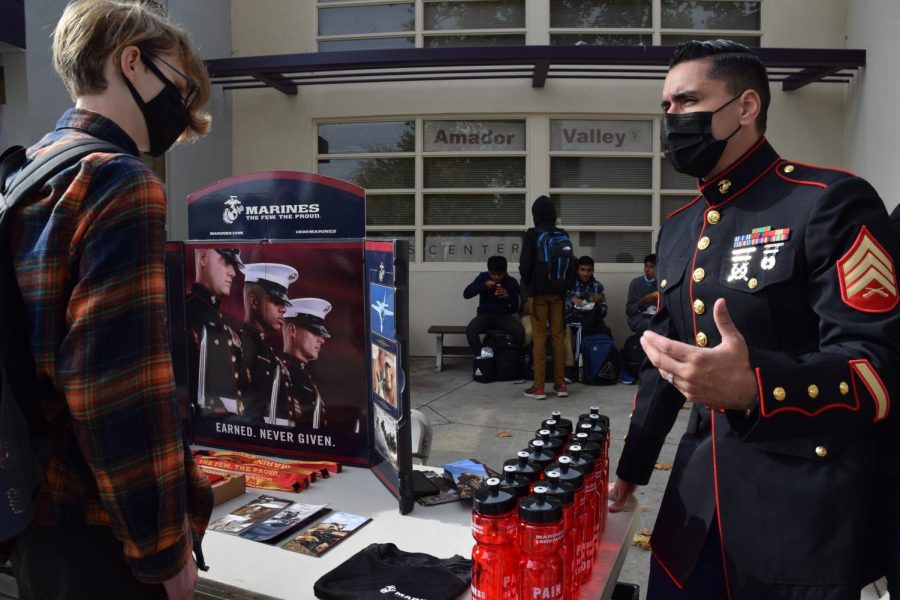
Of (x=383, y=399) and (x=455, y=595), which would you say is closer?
(x=455, y=595)

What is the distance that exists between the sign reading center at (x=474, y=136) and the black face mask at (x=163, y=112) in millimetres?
9055

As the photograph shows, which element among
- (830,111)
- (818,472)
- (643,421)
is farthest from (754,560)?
(830,111)

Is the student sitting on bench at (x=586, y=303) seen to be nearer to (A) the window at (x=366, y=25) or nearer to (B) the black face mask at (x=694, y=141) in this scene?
(A) the window at (x=366, y=25)

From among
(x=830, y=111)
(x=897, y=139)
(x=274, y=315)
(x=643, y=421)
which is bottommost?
(x=643, y=421)

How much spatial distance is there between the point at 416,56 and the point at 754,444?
827 cm

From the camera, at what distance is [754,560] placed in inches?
62.2

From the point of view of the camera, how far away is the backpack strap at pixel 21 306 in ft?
4.17

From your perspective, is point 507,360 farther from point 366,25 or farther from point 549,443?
point 549,443

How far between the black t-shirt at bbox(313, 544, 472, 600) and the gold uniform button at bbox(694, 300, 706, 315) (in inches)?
34.8

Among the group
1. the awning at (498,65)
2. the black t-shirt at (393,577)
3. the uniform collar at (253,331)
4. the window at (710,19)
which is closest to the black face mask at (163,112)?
the uniform collar at (253,331)

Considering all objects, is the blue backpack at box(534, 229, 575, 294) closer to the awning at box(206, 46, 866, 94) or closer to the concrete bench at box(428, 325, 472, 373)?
the concrete bench at box(428, 325, 472, 373)

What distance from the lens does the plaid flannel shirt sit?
4.18 ft

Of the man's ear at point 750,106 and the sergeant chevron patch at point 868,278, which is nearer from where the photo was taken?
the sergeant chevron patch at point 868,278

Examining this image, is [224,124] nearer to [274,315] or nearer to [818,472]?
[274,315]
